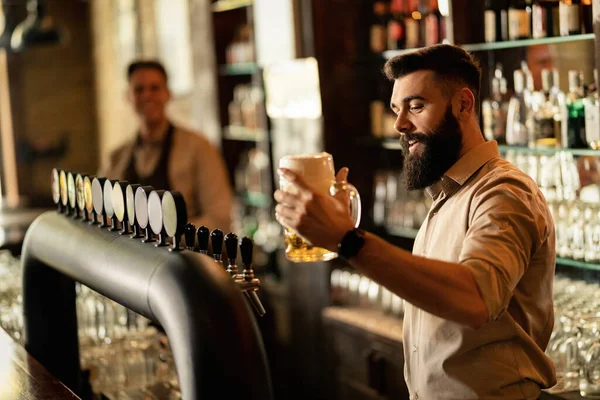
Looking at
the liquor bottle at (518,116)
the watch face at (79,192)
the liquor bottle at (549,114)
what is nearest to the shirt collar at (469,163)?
the watch face at (79,192)

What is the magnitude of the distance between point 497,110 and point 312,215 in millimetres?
2530

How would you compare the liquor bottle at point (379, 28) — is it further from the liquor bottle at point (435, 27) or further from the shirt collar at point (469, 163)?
the shirt collar at point (469, 163)

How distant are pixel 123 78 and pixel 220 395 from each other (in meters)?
7.03

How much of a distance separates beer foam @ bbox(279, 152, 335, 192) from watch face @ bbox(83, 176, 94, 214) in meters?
0.77

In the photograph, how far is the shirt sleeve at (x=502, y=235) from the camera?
173cm

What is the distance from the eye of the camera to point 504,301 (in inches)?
70.0

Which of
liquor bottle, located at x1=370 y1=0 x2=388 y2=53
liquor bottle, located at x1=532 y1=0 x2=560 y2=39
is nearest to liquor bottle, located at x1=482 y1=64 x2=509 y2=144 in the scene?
liquor bottle, located at x1=532 y1=0 x2=560 y2=39

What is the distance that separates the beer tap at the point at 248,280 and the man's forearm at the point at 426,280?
1.35ft

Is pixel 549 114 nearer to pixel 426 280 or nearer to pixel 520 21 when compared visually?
pixel 520 21

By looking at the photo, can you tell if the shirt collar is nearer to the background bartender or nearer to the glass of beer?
the glass of beer

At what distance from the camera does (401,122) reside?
6.69 ft

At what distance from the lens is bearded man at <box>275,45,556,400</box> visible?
1.78 meters

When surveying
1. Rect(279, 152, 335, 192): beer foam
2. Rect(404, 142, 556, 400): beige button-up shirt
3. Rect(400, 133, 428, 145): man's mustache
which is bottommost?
Rect(404, 142, 556, 400): beige button-up shirt

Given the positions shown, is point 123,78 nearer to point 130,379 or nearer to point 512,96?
point 512,96
